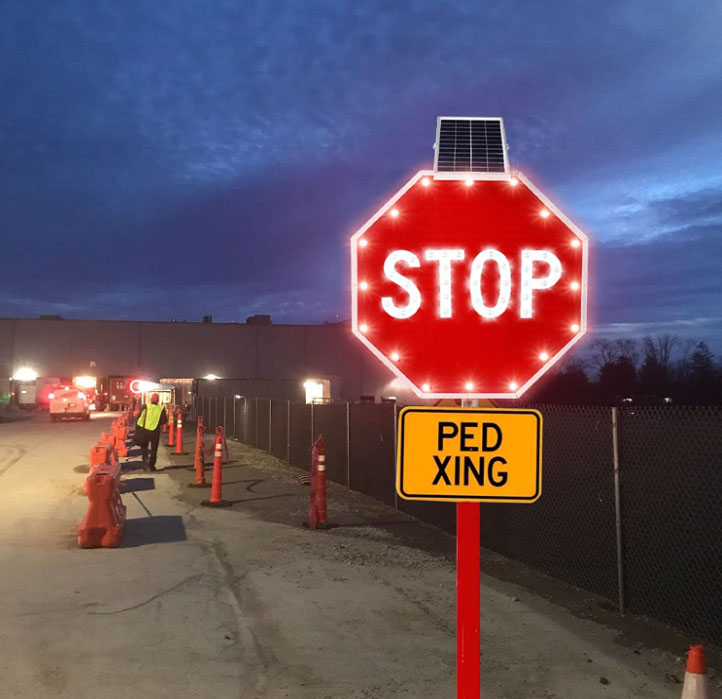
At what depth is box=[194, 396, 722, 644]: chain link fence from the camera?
21.0ft

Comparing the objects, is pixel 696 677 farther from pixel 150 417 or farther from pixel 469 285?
pixel 150 417

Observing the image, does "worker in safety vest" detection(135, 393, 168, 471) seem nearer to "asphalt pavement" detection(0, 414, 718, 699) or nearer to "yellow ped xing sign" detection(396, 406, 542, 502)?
"asphalt pavement" detection(0, 414, 718, 699)

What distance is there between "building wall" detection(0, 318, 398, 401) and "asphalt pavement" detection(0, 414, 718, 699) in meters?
58.9

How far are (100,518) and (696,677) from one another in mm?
8389

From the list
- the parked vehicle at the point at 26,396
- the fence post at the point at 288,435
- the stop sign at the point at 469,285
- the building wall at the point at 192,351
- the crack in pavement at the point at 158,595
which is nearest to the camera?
the stop sign at the point at 469,285

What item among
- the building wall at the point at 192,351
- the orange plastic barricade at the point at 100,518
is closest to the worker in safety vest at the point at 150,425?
the orange plastic barricade at the point at 100,518

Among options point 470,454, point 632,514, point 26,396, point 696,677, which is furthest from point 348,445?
point 26,396

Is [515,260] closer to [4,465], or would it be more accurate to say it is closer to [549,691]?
[549,691]

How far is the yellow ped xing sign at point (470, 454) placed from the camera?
310 cm

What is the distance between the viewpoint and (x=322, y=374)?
76438 millimetres

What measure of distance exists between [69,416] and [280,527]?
35.8 m

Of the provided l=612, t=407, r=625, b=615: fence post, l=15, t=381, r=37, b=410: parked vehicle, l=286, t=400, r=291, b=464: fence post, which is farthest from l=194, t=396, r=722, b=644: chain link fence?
l=15, t=381, r=37, b=410: parked vehicle

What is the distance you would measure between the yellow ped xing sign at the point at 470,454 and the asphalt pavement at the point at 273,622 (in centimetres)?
278

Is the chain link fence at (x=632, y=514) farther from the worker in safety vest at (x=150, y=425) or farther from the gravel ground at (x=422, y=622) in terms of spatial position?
the worker in safety vest at (x=150, y=425)
